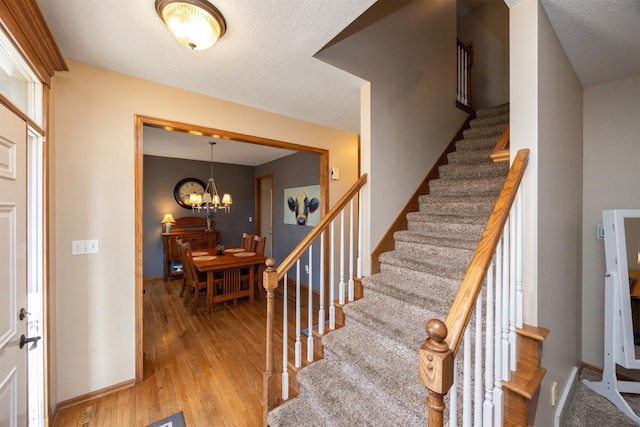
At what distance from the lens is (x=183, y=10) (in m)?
1.38

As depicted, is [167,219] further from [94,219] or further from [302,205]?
[94,219]

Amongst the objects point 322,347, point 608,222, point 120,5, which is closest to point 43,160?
point 120,5

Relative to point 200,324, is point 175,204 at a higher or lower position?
higher

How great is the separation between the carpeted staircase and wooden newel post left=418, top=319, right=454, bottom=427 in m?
0.71

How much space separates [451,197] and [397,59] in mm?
1364

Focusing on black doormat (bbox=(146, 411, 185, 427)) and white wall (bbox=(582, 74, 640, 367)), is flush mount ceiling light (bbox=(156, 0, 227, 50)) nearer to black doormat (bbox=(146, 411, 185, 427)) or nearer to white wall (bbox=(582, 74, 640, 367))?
black doormat (bbox=(146, 411, 185, 427))

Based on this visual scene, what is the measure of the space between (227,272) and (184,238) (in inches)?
78.4

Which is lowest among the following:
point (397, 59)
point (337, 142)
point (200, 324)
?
point (200, 324)

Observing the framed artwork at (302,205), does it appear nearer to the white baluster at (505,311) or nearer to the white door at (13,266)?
the white baluster at (505,311)

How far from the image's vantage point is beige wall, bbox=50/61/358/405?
6.13ft

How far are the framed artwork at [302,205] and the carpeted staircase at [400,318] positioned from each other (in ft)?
6.69

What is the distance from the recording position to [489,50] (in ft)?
12.9

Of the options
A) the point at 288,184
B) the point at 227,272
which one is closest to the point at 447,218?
the point at 227,272

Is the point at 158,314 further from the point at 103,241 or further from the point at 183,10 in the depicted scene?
the point at 183,10
